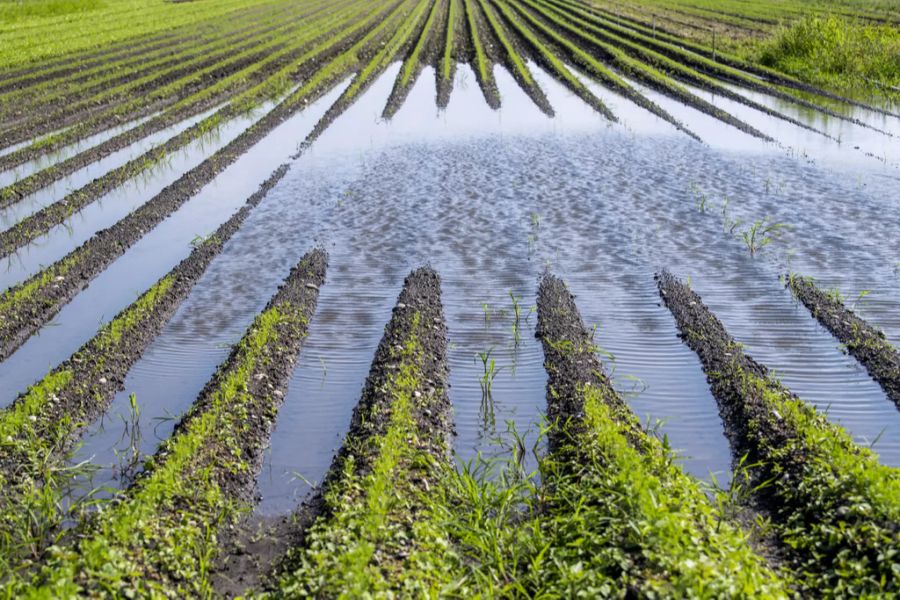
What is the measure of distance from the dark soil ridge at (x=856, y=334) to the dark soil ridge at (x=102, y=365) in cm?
653

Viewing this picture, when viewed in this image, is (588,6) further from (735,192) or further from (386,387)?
(386,387)

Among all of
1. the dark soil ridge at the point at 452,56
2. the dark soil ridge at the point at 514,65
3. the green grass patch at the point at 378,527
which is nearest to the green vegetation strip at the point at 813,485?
the green grass patch at the point at 378,527

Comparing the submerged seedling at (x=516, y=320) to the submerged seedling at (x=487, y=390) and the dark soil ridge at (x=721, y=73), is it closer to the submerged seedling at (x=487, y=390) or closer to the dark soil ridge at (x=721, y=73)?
the submerged seedling at (x=487, y=390)

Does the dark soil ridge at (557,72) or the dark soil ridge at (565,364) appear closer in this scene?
the dark soil ridge at (565,364)

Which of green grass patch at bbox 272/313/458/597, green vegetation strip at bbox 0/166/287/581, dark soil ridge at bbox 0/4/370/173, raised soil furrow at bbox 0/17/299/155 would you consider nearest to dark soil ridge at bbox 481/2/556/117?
dark soil ridge at bbox 0/4/370/173

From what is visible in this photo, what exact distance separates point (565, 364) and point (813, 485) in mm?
2607

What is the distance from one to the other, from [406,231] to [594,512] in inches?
285

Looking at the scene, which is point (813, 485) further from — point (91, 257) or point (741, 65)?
point (741, 65)

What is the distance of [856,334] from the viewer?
329 inches

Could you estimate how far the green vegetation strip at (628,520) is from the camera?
15.5 feet

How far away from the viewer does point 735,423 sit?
6.93m

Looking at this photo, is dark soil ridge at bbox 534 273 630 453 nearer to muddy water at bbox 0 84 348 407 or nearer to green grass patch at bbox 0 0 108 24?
muddy water at bbox 0 84 348 407

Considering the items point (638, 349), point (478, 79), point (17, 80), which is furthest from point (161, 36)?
point (638, 349)

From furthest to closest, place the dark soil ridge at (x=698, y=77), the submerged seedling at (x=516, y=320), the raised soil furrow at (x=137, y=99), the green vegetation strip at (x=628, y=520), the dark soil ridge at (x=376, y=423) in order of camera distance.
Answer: the dark soil ridge at (x=698, y=77) → the raised soil furrow at (x=137, y=99) → the submerged seedling at (x=516, y=320) → the dark soil ridge at (x=376, y=423) → the green vegetation strip at (x=628, y=520)
